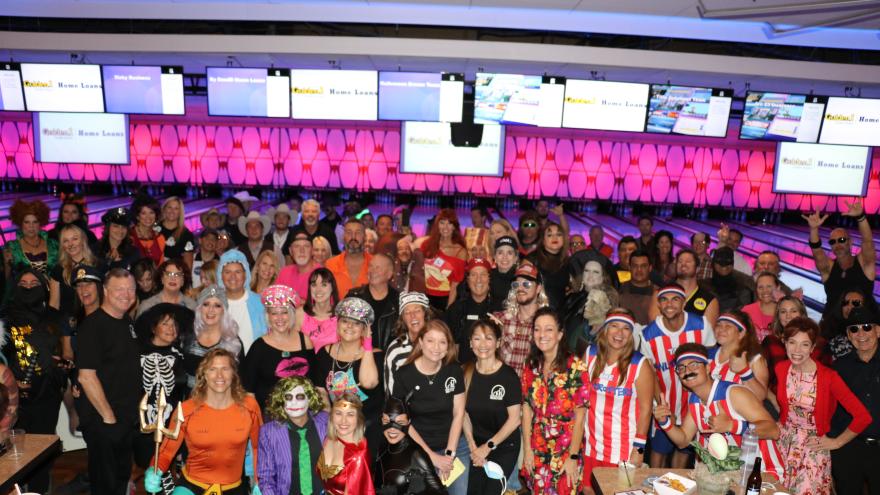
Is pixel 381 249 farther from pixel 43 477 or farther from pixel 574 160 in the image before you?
pixel 574 160

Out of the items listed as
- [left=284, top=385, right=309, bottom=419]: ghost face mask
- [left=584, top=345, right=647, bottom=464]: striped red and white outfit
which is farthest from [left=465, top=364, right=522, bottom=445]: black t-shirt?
[left=284, top=385, right=309, bottom=419]: ghost face mask

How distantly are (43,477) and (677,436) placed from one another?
3.24 metres

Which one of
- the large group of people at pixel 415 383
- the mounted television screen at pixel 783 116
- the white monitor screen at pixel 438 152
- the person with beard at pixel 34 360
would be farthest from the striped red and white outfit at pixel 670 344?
the white monitor screen at pixel 438 152

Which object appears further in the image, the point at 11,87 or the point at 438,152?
the point at 438,152

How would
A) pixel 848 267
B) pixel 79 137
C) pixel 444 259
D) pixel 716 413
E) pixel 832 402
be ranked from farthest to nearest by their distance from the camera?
1. pixel 79 137
2. pixel 444 259
3. pixel 848 267
4. pixel 832 402
5. pixel 716 413

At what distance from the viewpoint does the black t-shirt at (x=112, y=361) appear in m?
3.26

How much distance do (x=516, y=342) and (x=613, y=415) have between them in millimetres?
693

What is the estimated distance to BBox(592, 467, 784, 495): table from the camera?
2.63 m

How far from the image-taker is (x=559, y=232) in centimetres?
495

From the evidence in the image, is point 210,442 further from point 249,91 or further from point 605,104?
point 605,104

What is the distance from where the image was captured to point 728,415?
2.99 metres

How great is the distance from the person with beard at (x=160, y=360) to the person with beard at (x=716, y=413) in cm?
241

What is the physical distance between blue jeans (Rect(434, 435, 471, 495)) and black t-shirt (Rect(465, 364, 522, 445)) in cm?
7

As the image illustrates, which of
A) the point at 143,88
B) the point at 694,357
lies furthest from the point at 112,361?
the point at 143,88
